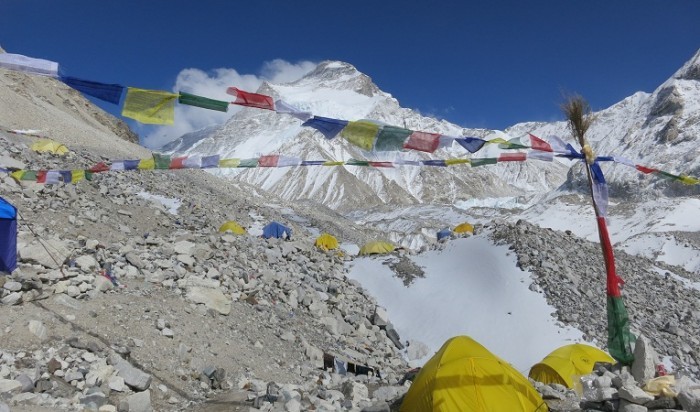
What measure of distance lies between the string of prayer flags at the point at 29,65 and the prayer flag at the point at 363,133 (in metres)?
4.80

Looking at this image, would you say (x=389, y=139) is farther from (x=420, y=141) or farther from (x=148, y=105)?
(x=148, y=105)

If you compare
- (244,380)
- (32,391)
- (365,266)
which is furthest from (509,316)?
(32,391)

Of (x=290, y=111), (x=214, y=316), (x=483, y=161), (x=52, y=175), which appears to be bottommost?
(x=214, y=316)

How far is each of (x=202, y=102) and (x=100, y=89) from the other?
5.25 feet

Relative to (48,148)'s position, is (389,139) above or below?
below

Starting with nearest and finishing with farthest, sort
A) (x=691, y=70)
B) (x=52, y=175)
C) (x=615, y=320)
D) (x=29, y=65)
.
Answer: (x=615, y=320) < (x=29, y=65) < (x=52, y=175) < (x=691, y=70)

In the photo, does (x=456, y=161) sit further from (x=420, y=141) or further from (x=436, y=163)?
(x=436, y=163)

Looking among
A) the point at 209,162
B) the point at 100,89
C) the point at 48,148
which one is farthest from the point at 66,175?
the point at 48,148

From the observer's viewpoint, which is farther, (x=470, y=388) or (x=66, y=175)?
(x=66, y=175)

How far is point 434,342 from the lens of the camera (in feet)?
52.4

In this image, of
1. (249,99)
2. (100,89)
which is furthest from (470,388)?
(100,89)

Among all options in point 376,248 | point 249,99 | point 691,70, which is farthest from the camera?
point 691,70

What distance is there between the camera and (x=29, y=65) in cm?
765

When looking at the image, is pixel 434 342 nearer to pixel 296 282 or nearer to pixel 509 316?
pixel 509 316
